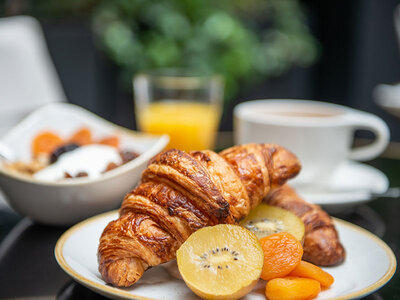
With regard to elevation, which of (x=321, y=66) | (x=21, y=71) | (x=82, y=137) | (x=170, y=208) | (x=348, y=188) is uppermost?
(x=170, y=208)

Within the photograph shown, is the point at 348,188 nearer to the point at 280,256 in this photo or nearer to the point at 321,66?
the point at 280,256

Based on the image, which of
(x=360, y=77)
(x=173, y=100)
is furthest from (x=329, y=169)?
(x=360, y=77)

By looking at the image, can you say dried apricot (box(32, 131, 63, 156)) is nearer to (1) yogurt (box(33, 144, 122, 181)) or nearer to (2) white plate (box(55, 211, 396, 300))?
(1) yogurt (box(33, 144, 122, 181))

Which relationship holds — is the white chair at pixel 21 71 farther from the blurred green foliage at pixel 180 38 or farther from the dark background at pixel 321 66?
the blurred green foliage at pixel 180 38

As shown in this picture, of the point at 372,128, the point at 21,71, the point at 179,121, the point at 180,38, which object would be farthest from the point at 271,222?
the point at 180,38

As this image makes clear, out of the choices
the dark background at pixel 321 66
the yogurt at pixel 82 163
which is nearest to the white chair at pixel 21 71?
the dark background at pixel 321 66

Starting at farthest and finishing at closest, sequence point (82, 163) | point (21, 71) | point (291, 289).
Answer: point (21, 71) → point (82, 163) → point (291, 289)

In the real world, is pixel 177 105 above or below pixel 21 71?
above
